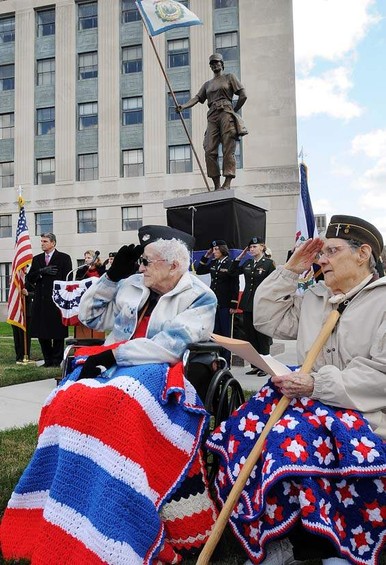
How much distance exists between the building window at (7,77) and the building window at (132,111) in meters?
7.09

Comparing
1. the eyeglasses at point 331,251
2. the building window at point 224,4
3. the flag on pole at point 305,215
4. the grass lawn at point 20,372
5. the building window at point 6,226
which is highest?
the building window at point 224,4

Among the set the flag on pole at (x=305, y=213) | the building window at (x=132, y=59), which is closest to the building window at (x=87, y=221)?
→ the building window at (x=132, y=59)

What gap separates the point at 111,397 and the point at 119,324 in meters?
0.79

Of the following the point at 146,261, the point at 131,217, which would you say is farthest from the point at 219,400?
the point at 131,217

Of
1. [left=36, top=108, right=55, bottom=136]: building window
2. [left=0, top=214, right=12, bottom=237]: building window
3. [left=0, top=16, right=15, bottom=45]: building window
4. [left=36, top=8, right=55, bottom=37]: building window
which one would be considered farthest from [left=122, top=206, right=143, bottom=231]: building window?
[left=0, top=16, right=15, bottom=45]: building window

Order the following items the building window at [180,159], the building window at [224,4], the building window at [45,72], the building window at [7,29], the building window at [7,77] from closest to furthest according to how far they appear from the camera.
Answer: the building window at [180,159]
the building window at [224,4]
the building window at [45,72]
the building window at [7,77]
the building window at [7,29]

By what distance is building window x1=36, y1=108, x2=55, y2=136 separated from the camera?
1105 inches

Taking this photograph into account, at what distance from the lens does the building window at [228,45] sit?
26.1m

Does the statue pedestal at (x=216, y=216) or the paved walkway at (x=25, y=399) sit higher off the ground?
the statue pedestal at (x=216, y=216)

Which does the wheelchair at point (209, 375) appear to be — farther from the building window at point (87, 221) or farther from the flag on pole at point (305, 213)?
the building window at point (87, 221)

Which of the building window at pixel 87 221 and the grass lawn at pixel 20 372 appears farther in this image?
the building window at pixel 87 221

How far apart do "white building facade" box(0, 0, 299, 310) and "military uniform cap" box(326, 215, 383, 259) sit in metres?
22.6

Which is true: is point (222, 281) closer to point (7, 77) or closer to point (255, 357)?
point (255, 357)

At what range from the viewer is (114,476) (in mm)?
1971
